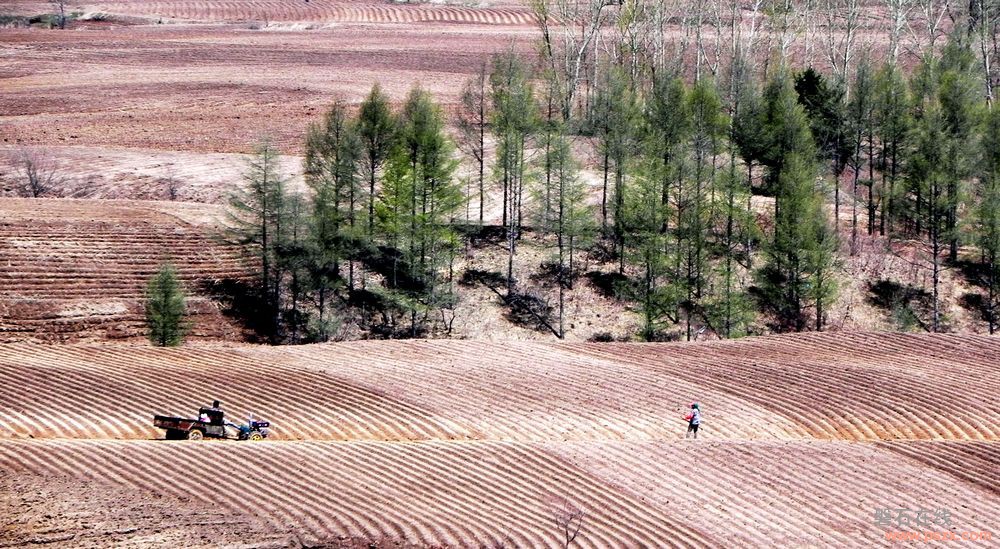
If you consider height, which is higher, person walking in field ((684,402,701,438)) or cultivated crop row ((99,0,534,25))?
cultivated crop row ((99,0,534,25))

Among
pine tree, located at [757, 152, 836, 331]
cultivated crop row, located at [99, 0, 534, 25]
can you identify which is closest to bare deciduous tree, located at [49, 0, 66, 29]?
cultivated crop row, located at [99, 0, 534, 25]

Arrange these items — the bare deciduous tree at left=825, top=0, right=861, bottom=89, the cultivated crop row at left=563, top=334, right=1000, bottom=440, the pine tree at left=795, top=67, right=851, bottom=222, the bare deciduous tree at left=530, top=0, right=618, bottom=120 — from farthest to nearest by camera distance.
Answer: the bare deciduous tree at left=825, top=0, right=861, bottom=89 → the bare deciduous tree at left=530, top=0, right=618, bottom=120 → the pine tree at left=795, top=67, right=851, bottom=222 → the cultivated crop row at left=563, top=334, right=1000, bottom=440

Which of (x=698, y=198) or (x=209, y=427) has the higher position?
(x=698, y=198)

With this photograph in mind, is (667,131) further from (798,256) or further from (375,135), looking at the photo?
(375,135)

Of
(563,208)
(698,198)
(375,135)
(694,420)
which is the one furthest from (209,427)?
(698,198)

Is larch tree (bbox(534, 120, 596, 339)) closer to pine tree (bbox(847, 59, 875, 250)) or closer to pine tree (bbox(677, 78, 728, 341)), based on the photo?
pine tree (bbox(677, 78, 728, 341))

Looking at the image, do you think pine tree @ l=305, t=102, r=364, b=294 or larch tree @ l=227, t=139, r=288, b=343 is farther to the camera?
pine tree @ l=305, t=102, r=364, b=294

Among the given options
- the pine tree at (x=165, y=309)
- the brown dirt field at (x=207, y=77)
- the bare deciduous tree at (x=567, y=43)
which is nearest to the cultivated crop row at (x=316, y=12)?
the brown dirt field at (x=207, y=77)

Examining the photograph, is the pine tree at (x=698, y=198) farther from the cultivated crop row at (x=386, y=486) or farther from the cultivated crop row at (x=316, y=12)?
the cultivated crop row at (x=316, y=12)
